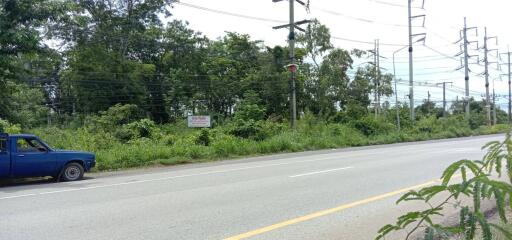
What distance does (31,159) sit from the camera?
43.2ft

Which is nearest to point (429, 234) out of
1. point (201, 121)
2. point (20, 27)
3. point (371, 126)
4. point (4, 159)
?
point (4, 159)

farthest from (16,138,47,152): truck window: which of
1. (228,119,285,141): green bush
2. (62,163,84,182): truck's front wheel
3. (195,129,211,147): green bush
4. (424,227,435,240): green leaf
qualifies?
(228,119,285,141): green bush

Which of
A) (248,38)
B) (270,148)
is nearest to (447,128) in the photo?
(248,38)

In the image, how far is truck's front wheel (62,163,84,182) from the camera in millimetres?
13938

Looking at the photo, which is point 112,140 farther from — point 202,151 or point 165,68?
point 165,68

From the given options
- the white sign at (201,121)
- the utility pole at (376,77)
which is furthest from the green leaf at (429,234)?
the utility pole at (376,77)

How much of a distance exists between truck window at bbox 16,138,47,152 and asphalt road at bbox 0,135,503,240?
39.5 inches

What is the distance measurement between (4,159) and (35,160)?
2.57 ft

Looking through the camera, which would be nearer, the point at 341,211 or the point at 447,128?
the point at 341,211

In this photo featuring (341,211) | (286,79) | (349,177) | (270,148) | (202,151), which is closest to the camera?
(341,211)

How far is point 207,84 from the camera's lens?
174ft

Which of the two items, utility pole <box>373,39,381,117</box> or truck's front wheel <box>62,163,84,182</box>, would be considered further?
utility pole <box>373,39,381,117</box>

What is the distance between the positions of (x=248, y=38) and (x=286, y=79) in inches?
320

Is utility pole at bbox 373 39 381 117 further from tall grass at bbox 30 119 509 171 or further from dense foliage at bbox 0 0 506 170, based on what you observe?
tall grass at bbox 30 119 509 171
